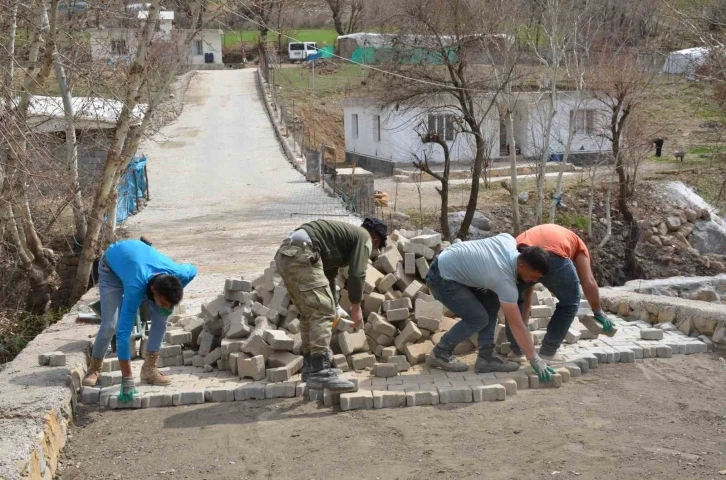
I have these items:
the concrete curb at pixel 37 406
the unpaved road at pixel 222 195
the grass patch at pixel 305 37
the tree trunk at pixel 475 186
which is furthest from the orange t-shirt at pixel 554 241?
the grass patch at pixel 305 37

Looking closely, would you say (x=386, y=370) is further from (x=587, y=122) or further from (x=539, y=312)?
(x=587, y=122)

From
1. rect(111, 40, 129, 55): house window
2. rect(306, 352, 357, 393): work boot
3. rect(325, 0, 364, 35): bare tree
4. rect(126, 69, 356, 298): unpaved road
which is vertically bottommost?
rect(126, 69, 356, 298): unpaved road

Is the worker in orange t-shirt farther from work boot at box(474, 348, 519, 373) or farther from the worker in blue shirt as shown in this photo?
the worker in blue shirt

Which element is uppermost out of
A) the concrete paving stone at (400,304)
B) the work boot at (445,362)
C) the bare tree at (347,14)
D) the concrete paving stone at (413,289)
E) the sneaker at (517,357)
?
the bare tree at (347,14)

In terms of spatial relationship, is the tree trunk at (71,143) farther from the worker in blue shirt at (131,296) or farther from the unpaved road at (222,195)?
the worker in blue shirt at (131,296)

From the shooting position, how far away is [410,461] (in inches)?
189

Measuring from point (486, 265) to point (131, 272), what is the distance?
2.56 metres

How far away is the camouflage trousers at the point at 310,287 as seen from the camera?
18.7 feet

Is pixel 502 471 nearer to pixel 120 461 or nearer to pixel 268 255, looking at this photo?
pixel 120 461

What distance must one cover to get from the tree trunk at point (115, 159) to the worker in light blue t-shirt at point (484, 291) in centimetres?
473

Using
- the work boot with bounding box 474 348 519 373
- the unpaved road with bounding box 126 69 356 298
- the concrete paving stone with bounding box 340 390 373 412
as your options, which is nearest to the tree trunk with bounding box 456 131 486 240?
the unpaved road with bounding box 126 69 356 298

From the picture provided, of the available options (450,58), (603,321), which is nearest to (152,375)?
(603,321)

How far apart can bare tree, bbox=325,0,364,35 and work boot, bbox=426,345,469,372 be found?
4309cm

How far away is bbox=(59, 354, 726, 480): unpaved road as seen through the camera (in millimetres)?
4664
